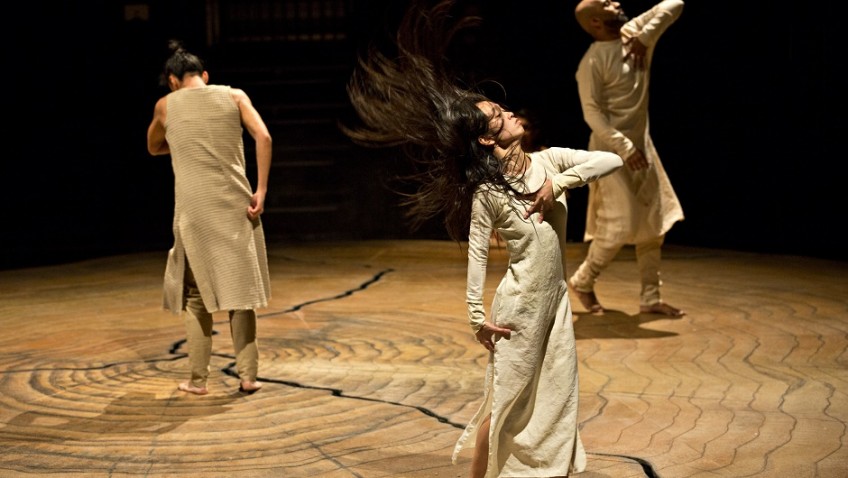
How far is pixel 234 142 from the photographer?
11.2ft

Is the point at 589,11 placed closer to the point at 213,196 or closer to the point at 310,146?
the point at 213,196

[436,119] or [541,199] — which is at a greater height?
[436,119]

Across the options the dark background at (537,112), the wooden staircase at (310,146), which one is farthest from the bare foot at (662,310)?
the wooden staircase at (310,146)

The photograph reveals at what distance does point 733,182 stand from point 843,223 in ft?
2.75

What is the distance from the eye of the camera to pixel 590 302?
15.4 feet

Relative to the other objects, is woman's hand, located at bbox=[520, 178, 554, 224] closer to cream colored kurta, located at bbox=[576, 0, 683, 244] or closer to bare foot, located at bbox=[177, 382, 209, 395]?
bare foot, located at bbox=[177, 382, 209, 395]

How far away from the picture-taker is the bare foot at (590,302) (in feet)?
15.4

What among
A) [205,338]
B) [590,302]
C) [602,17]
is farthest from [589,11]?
[205,338]

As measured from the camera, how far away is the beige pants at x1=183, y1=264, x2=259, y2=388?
11.2 ft

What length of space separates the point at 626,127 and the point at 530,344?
7.75 ft

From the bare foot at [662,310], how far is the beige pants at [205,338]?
76.7 inches

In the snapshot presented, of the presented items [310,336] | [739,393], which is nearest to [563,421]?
[739,393]

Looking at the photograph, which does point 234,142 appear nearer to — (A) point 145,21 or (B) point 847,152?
(B) point 847,152

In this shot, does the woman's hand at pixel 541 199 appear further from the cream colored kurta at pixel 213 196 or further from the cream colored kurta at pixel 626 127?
the cream colored kurta at pixel 626 127
